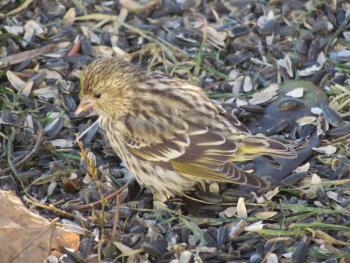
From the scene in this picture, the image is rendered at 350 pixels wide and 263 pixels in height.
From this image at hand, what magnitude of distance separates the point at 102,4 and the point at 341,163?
262cm

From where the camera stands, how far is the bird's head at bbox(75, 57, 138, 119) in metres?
5.46

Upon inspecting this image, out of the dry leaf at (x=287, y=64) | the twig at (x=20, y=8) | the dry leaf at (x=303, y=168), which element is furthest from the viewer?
the twig at (x=20, y=8)

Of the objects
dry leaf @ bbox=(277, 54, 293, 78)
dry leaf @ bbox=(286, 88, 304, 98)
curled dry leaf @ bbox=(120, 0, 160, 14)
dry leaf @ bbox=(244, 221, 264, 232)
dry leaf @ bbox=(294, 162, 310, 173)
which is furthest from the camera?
curled dry leaf @ bbox=(120, 0, 160, 14)

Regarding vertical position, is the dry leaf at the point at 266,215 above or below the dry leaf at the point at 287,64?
below

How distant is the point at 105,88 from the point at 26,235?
1.17 metres

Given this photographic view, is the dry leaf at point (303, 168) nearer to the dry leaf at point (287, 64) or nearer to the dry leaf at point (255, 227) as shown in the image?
the dry leaf at point (255, 227)

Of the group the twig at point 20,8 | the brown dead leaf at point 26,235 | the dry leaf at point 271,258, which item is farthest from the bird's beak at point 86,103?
the twig at point 20,8

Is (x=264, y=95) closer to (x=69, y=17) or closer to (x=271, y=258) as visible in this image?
(x=271, y=258)

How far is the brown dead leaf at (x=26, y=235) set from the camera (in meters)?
4.70

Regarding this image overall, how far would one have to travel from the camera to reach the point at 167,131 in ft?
17.2

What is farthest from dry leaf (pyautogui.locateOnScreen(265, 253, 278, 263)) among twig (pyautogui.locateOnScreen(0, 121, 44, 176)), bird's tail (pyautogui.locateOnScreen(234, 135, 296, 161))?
twig (pyautogui.locateOnScreen(0, 121, 44, 176))

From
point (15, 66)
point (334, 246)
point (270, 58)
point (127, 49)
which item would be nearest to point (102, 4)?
point (127, 49)

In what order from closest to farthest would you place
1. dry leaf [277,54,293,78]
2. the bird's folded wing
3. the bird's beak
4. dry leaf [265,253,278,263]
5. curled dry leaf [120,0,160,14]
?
dry leaf [265,253,278,263] → the bird's folded wing → the bird's beak → dry leaf [277,54,293,78] → curled dry leaf [120,0,160,14]

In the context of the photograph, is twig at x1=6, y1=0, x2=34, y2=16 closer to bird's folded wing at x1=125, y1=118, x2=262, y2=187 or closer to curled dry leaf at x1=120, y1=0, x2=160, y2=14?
curled dry leaf at x1=120, y1=0, x2=160, y2=14
